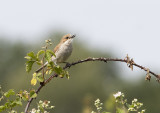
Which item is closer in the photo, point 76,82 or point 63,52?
point 63,52

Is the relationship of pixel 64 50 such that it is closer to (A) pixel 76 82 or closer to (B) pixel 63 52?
(B) pixel 63 52

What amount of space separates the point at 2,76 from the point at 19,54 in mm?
4402

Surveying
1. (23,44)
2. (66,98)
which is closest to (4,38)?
(23,44)

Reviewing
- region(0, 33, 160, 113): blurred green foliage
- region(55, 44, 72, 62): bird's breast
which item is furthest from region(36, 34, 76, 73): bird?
region(0, 33, 160, 113): blurred green foliage

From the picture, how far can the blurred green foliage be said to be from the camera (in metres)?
47.2

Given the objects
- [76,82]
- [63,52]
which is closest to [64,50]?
[63,52]

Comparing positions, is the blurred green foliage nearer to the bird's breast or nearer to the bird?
the bird

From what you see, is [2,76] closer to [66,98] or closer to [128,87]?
[66,98]

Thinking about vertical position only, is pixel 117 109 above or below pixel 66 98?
below

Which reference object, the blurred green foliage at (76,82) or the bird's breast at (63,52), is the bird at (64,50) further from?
the blurred green foliage at (76,82)

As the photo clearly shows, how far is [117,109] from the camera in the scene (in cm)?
309

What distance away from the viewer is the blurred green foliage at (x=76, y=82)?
47219 millimetres

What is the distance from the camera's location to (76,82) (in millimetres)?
51281

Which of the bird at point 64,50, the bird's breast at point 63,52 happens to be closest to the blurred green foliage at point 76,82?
the bird at point 64,50
